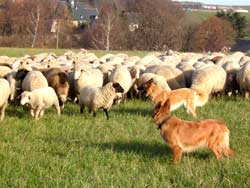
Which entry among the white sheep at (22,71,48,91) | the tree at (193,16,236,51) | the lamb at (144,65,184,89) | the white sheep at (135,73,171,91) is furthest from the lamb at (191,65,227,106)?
the tree at (193,16,236,51)

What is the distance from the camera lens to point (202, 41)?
222ft

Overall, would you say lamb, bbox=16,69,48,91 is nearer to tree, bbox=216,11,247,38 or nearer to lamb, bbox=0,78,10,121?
lamb, bbox=0,78,10,121

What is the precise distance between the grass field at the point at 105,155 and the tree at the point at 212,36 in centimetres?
5539

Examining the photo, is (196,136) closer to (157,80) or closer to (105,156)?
(105,156)

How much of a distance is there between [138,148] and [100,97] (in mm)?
3748

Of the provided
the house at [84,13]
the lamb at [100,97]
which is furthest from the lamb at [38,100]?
the house at [84,13]

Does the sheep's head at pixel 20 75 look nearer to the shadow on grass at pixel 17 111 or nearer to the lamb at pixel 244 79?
the shadow on grass at pixel 17 111

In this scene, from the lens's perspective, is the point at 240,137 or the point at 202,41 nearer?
the point at 240,137

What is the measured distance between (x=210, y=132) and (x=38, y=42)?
65.1 meters

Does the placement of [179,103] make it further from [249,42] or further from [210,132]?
[249,42]

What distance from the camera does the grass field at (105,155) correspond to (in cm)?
678

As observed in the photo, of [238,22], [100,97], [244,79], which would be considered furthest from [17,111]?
[238,22]

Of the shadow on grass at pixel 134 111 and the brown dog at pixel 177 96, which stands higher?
the brown dog at pixel 177 96

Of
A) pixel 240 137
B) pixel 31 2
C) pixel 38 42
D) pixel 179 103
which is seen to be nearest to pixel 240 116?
pixel 179 103
